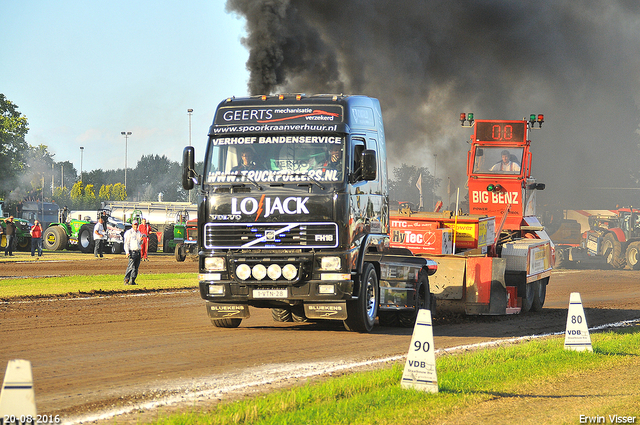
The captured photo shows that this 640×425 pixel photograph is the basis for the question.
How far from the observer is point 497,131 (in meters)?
19.7

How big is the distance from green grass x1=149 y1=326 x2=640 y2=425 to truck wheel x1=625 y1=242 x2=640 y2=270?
2422 cm

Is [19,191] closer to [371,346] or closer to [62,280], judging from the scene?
[62,280]

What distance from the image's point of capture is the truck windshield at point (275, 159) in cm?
1111

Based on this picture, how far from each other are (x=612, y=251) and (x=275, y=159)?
2600cm

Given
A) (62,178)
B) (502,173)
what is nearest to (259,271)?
(502,173)

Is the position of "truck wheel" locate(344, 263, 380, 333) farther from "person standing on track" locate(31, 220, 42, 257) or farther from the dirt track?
"person standing on track" locate(31, 220, 42, 257)

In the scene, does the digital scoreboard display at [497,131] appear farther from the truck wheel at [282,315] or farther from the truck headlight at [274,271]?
the truck headlight at [274,271]

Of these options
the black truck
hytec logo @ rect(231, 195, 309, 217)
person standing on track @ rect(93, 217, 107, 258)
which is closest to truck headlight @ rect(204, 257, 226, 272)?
the black truck

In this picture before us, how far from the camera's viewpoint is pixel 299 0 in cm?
2638

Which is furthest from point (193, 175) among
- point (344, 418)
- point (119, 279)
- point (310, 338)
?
point (119, 279)

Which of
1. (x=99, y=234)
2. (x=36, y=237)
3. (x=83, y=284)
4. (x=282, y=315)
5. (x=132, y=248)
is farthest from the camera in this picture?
(x=36, y=237)

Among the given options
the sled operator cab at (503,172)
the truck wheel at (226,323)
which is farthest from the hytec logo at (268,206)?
the sled operator cab at (503,172)

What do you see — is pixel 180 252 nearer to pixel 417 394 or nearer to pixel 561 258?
pixel 561 258

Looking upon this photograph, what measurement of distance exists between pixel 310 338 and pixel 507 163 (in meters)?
9.94
